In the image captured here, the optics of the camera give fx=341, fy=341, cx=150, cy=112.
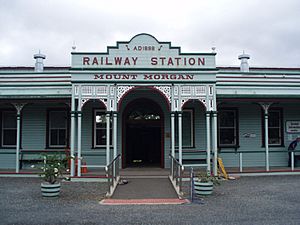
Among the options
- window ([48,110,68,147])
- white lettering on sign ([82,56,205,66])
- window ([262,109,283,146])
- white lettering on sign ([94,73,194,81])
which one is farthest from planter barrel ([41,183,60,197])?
window ([262,109,283,146])

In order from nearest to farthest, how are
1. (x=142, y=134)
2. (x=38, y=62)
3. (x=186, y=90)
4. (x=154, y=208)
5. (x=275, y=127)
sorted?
(x=154, y=208) < (x=186, y=90) < (x=275, y=127) < (x=142, y=134) < (x=38, y=62)

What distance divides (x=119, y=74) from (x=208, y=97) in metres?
3.57

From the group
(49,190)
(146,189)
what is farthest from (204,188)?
(49,190)

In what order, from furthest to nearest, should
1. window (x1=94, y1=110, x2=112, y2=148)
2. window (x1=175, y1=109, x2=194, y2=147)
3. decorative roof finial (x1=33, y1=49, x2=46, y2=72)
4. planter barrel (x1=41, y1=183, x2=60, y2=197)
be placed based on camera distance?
decorative roof finial (x1=33, y1=49, x2=46, y2=72) → window (x1=175, y1=109, x2=194, y2=147) → window (x1=94, y1=110, x2=112, y2=148) → planter barrel (x1=41, y1=183, x2=60, y2=197)

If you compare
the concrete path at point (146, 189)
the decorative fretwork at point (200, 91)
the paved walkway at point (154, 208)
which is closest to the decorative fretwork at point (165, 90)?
the decorative fretwork at point (200, 91)

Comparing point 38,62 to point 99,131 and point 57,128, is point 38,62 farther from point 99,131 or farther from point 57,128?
point 99,131

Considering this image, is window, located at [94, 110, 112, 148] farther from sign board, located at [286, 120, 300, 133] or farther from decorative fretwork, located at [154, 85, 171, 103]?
sign board, located at [286, 120, 300, 133]

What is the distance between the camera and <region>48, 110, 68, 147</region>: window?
50.9 feet

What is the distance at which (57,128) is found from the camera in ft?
51.0

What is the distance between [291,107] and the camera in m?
16.2

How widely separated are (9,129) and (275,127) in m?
12.4

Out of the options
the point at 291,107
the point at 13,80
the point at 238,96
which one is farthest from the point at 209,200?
the point at 13,80

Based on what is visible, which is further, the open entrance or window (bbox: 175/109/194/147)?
the open entrance

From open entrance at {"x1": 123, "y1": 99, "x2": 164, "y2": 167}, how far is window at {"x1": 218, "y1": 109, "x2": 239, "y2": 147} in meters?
2.81
